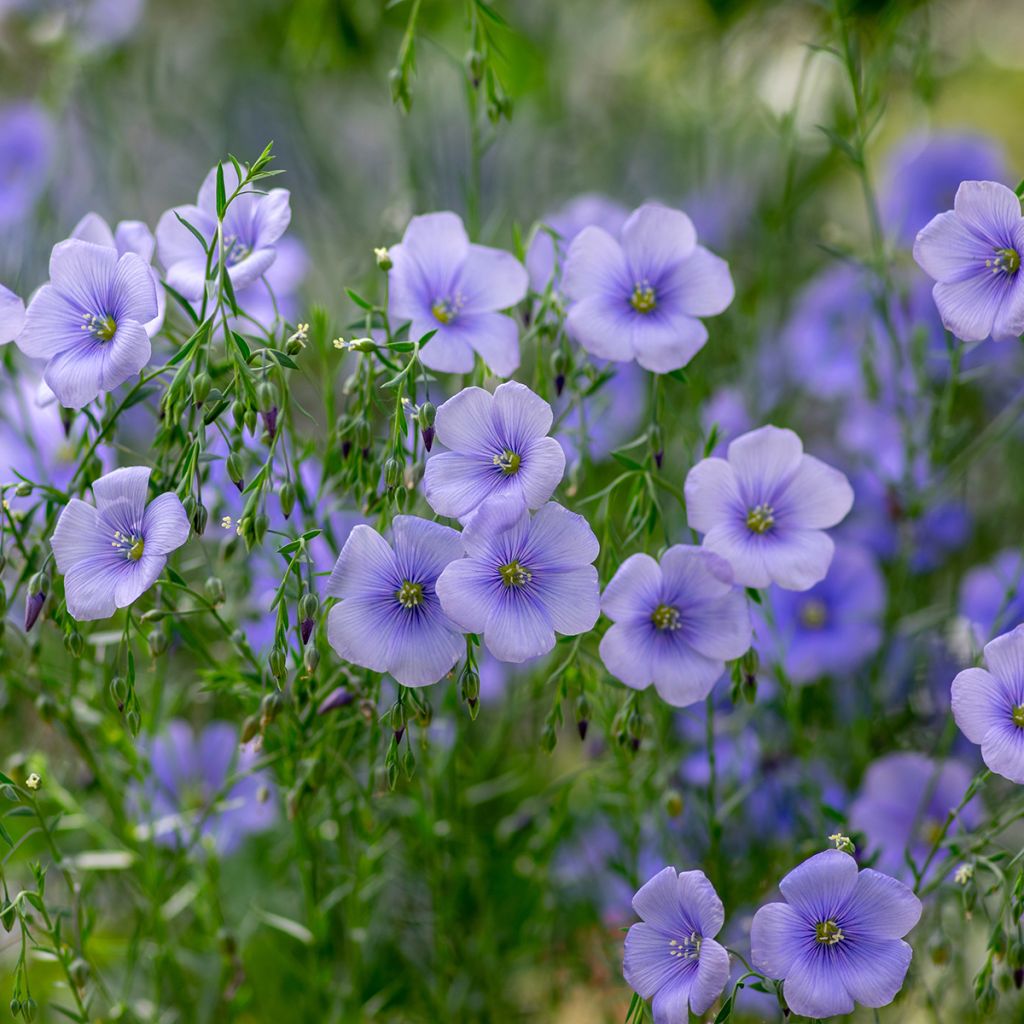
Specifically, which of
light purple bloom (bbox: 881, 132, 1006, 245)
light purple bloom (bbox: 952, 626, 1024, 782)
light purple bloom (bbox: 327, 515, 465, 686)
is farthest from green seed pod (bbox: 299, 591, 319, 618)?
light purple bloom (bbox: 881, 132, 1006, 245)

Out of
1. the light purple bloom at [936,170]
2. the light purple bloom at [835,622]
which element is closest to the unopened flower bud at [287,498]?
the light purple bloom at [835,622]

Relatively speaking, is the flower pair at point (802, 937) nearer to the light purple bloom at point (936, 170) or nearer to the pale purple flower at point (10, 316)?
the pale purple flower at point (10, 316)

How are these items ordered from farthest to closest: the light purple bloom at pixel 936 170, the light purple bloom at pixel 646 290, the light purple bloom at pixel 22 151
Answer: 1. the light purple bloom at pixel 22 151
2. the light purple bloom at pixel 936 170
3. the light purple bloom at pixel 646 290

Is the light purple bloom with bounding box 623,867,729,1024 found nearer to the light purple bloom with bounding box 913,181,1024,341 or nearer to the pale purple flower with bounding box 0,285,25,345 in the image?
the light purple bloom with bounding box 913,181,1024,341

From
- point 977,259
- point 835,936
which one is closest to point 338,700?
point 835,936

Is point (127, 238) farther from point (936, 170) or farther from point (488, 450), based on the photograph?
point (936, 170)

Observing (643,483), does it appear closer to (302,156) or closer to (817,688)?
(817,688)

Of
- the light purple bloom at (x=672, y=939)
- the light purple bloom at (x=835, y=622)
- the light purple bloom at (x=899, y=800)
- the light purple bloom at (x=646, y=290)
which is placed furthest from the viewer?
the light purple bloom at (x=835, y=622)
